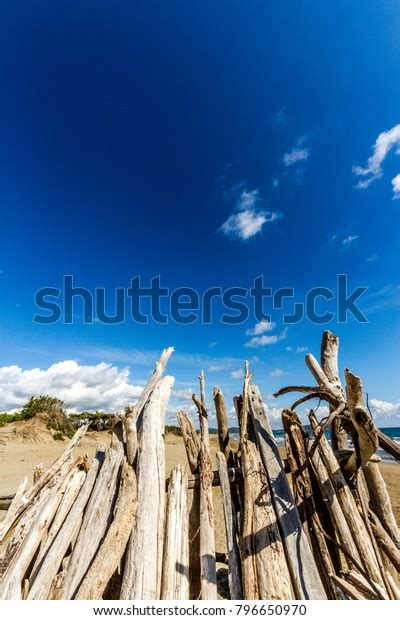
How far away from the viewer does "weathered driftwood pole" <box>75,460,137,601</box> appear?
2.35 meters

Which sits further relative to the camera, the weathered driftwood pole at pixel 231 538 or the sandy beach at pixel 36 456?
the sandy beach at pixel 36 456

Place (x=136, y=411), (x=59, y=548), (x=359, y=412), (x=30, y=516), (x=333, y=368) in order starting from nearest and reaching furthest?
1. (x=359, y=412)
2. (x=59, y=548)
3. (x=30, y=516)
4. (x=333, y=368)
5. (x=136, y=411)

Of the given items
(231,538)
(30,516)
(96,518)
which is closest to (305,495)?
(231,538)

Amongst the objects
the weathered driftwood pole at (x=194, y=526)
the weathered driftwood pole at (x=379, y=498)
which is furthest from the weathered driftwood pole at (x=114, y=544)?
the weathered driftwood pole at (x=379, y=498)

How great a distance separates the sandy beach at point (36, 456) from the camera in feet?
33.2

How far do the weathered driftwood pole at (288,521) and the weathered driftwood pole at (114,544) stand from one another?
4.55 feet

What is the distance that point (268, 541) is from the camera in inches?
103

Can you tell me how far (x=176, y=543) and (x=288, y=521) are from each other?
105cm

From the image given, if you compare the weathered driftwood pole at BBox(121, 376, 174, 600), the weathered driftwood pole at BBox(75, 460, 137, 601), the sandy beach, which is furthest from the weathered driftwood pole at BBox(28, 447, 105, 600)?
the sandy beach

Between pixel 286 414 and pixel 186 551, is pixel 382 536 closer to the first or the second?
pixel 286 414

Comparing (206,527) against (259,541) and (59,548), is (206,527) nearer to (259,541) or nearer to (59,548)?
(259,541)

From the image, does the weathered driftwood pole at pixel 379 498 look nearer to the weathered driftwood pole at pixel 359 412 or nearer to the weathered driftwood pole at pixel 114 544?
the weathered driftwood pole at pixel 359 412

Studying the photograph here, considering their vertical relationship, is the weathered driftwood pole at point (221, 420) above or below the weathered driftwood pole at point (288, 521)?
above

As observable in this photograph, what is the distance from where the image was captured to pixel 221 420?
455 cm
